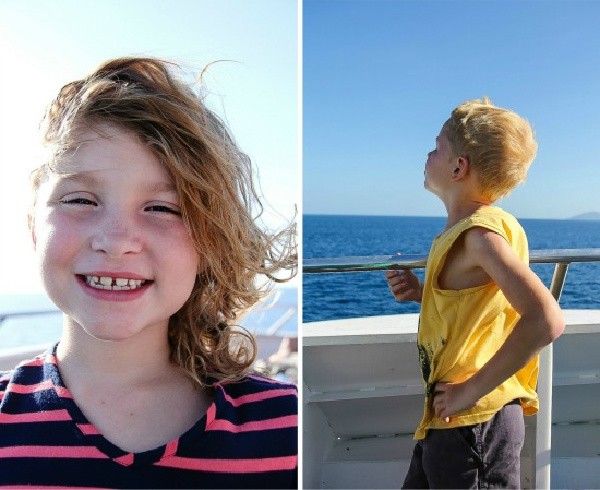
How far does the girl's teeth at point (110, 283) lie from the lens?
1.03 m

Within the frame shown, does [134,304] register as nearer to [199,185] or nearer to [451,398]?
[199,185]

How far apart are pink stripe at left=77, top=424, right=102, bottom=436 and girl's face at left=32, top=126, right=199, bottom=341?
17 cm

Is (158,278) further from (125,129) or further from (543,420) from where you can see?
(543,420)

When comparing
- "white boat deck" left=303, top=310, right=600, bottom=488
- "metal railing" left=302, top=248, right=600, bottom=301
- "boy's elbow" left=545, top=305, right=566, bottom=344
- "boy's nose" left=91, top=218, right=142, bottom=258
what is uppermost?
"boy's nose" left=91, top=218, right=142, bottom=258

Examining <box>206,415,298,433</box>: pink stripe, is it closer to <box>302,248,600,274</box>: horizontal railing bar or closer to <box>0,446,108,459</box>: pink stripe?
<box>0,446,108,459</box>: pink stripe

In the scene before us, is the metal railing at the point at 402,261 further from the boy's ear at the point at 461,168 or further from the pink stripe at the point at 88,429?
the pink stripe at the point at 88,429

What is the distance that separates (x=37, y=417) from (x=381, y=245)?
71224mm

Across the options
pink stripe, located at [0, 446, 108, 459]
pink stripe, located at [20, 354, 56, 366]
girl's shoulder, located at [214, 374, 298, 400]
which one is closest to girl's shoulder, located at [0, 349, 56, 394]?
pink stripe, located at [20, 354, 56, 366]

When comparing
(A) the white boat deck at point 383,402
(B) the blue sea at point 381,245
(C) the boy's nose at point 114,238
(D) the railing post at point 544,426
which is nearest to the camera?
(C) the boy's nose at point 114,238

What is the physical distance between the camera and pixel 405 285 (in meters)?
1.56

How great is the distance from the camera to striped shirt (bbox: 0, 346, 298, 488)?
104cm

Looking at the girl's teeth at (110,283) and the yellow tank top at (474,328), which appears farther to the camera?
the yellow tank top at (474,328)

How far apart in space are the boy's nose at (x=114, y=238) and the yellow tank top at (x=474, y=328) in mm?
600

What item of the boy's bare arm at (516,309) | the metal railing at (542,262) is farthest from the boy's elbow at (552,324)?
the metal railing at (542,262)
